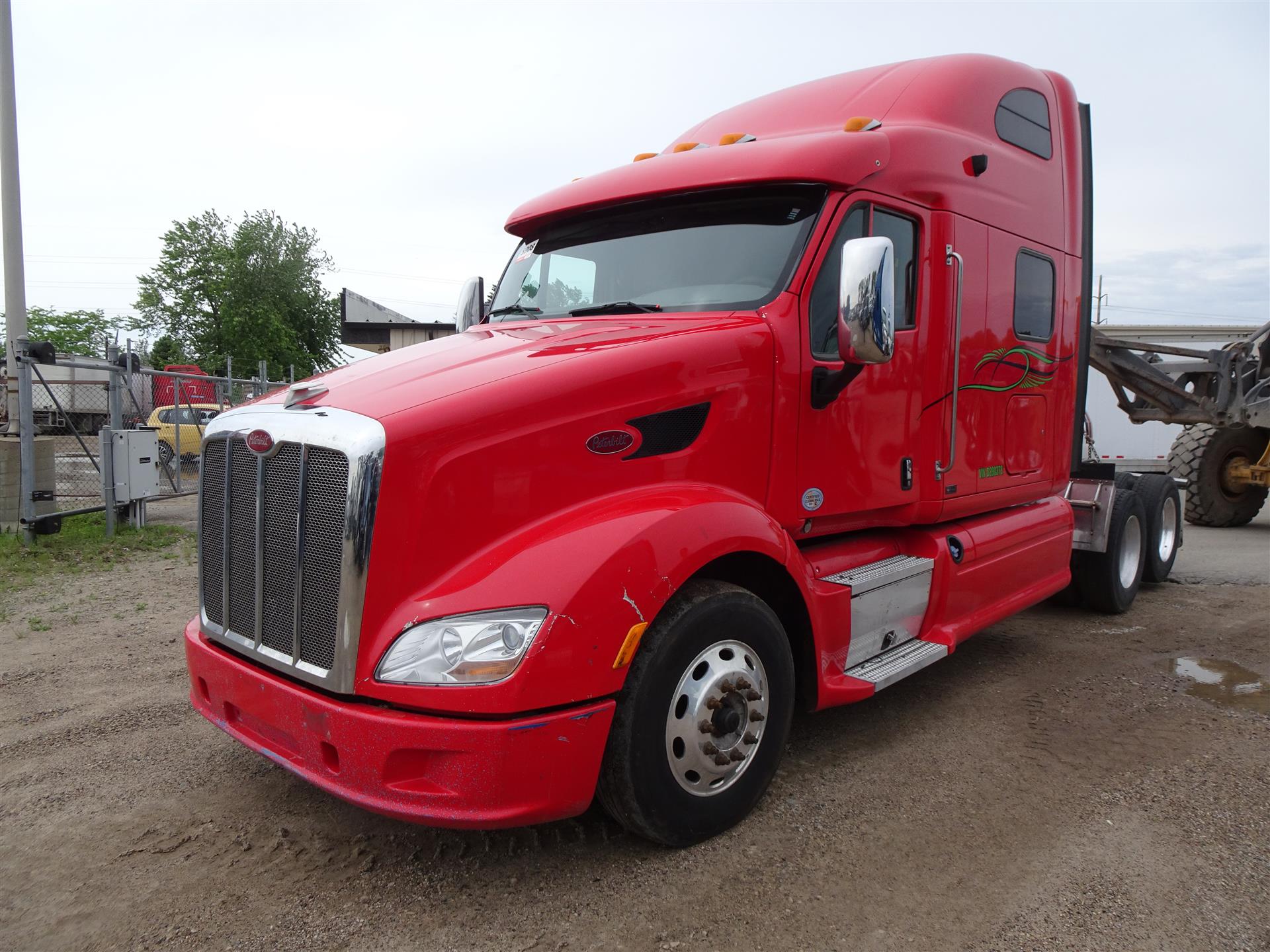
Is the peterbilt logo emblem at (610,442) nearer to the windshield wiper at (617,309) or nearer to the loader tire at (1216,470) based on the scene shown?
the windshield wiper at (617,309)

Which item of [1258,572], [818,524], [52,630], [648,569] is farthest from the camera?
[1258,572]

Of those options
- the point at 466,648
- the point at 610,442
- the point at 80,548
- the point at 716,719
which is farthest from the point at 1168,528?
the point at 80,548

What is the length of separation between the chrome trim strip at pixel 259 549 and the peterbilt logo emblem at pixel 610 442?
1119mm

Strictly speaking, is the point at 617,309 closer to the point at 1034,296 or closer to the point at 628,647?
the point at 628,647

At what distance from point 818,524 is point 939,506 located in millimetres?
885

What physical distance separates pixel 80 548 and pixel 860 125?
853 cm

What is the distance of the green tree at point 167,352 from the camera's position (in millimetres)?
45469

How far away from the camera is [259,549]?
2.89 m

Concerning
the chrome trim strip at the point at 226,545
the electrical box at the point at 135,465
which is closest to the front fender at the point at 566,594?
the chrome trim strip at the point at 226,545

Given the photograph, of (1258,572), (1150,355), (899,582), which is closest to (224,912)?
(899,582)

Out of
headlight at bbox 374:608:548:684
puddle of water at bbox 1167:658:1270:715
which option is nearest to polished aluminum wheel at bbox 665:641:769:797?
headlight at bbox 374:608:548:684

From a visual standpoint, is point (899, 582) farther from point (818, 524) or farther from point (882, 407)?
point (882, 407)

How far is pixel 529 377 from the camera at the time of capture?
2805 mm

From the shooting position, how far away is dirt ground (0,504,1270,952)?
258cm
